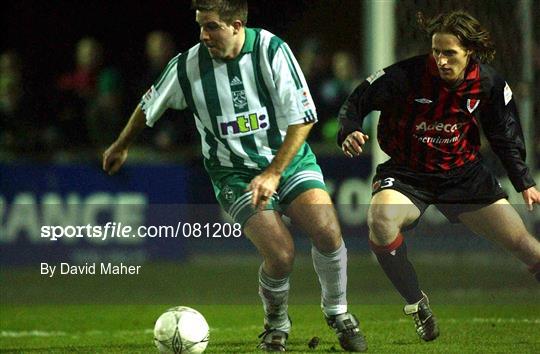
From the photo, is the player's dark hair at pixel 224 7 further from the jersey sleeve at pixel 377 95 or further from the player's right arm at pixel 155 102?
the jersey sleeve at pixel 377 95

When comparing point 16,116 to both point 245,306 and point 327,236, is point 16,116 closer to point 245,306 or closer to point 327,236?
point 245,306

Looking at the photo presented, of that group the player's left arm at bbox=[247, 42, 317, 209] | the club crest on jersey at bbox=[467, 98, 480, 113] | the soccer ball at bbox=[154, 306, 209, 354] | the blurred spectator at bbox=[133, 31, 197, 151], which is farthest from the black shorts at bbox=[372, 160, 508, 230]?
the blurred spectator at bbox=[133, 31, 197, 151]

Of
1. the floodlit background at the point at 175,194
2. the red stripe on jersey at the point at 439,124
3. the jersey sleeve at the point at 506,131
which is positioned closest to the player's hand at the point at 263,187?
the red stripe on jersey at the point at 439,124

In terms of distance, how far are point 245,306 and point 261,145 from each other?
10.3 ft

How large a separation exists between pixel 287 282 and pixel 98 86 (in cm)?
567

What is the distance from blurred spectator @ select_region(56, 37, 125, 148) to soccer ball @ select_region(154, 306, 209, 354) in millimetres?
5751

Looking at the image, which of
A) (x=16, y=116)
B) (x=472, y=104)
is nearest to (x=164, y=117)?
(x=16, y=116)

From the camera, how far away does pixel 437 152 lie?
7.07 metres

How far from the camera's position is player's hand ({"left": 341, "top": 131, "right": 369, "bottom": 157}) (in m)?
6.66

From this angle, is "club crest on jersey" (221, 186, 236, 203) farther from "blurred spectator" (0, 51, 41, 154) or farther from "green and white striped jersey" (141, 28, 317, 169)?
"blurred spectator" (0, 51, 41, 154)

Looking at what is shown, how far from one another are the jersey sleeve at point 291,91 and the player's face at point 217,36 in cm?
24

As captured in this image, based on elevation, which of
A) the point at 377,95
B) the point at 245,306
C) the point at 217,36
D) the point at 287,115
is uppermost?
the point at 217,36

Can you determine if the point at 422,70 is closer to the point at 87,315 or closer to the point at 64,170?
the point at 87,315

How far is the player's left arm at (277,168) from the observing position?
6.14 metres
